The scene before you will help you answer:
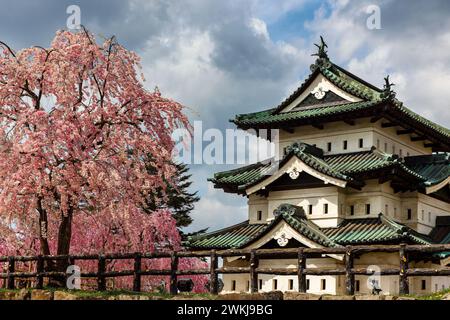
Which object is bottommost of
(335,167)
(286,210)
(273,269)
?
(273,269)

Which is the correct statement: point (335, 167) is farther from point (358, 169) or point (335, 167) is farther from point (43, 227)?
point (43, 227)

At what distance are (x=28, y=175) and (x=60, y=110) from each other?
9.42 feet

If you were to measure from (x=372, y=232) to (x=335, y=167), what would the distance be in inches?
160

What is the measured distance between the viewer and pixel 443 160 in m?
36.0

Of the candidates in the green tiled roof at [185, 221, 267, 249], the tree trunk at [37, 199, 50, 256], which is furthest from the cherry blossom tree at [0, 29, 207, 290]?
the green tiled roof at [185, 221, 267, 249]

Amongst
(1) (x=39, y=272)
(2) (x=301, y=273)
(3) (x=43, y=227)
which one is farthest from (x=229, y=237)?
(2) (x=301, y=273)

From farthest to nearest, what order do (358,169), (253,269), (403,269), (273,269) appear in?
1. (358,169)
2. (273,269)
3. (253,269)
4. (403,269)

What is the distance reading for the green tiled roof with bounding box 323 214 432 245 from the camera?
99.4 feet

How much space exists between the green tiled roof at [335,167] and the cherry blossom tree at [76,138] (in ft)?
19.9

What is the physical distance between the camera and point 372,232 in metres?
31.4

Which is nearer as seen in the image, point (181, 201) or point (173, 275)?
point (173, 275)

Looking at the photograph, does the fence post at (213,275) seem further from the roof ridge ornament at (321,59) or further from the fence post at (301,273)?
the roof ridge ornament at (321,59)

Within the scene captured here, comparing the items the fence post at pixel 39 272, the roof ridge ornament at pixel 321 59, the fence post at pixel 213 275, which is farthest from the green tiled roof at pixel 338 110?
the fence post at pixel 39 272
